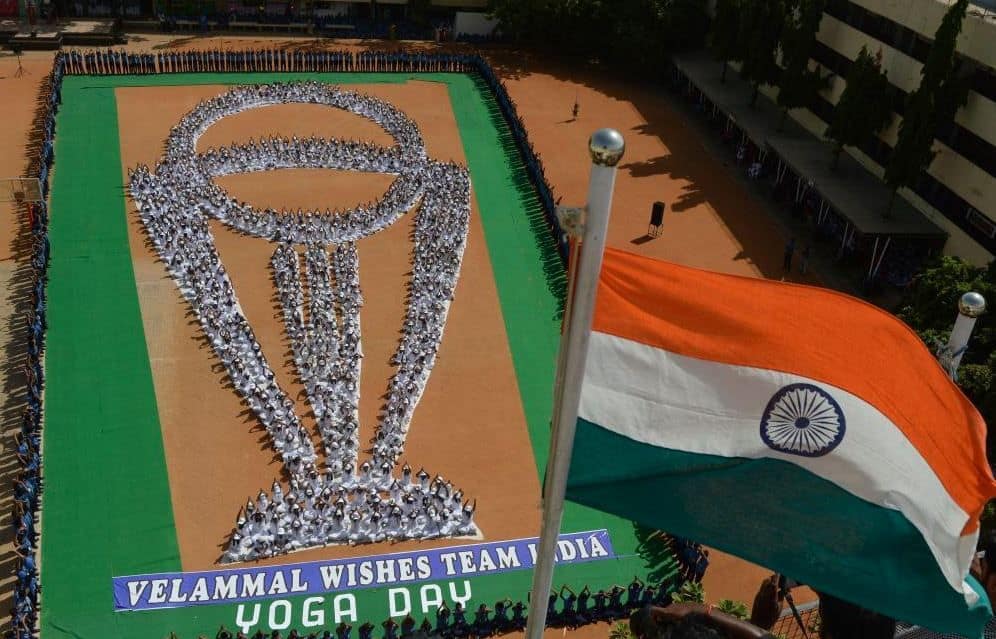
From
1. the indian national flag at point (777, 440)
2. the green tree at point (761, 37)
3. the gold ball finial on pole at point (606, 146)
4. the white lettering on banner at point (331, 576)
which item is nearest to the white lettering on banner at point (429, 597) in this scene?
the white lettering on banner at point (331, 576)

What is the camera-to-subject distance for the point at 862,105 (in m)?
35.9

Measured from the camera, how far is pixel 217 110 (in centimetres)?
4344

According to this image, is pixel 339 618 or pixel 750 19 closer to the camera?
pixel 339 618

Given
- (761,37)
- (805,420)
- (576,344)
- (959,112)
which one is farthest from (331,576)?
(761,37)

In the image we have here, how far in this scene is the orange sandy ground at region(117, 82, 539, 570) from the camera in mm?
24219

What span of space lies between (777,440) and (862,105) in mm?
28428

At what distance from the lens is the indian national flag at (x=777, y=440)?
10805 millimetres

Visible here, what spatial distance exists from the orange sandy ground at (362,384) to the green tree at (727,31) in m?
16.1

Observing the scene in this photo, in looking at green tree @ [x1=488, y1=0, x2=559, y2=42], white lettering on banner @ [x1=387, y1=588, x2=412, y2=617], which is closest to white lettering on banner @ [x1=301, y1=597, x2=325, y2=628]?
white lettering on banner @ [x1=387, y1=588, x2=412, y2=617]

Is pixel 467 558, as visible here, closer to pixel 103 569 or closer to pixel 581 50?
pixel 103 569

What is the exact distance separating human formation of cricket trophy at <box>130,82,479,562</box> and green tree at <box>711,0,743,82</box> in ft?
48.5

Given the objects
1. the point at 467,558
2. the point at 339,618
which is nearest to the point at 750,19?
the point at 467,558

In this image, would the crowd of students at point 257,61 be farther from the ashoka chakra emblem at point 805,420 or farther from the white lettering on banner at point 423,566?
the ashoka chakra emblem at point 805,420

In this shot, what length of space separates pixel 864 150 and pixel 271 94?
25.8 meters
